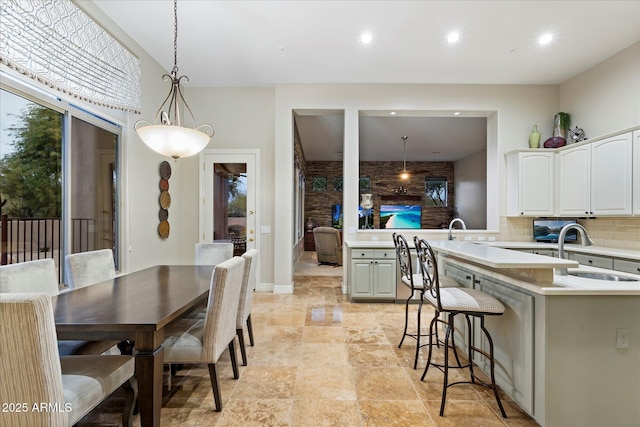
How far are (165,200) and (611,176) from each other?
227 inches

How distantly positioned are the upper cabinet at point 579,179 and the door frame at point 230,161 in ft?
12.8

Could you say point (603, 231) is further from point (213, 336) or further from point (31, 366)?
point (31, 366)

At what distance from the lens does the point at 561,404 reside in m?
1.68

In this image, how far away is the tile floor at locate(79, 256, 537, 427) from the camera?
1.89 metres

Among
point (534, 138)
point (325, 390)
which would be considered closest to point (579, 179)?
point (534, 138)

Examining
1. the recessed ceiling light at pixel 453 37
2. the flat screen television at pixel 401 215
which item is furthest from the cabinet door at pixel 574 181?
the flat screen television at pixel 401 215

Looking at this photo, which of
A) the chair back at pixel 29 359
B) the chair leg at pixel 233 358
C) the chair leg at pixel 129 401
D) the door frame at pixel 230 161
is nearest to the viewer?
the chair back at pixel 29 359

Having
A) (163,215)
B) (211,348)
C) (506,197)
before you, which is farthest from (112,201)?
(506,197)

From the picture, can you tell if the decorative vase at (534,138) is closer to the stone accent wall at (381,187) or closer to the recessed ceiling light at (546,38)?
the recessed ceiling light at (546,38)

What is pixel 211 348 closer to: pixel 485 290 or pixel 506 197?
pixel 485 290

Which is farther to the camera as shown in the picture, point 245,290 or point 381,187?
point 381,187

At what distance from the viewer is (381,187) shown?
10453mm

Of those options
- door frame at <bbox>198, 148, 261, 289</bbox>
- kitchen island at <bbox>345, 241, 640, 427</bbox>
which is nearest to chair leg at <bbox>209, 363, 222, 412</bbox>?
kitchen island at <bbox>345, 241, 640, 427</bbox>

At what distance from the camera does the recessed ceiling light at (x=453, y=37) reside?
3460 millimetres
